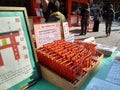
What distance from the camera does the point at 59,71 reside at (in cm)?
82

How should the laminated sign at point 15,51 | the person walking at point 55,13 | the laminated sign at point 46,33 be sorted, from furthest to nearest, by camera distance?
the person walking at point 55,13 < the laminated sign at point 46,33 < the laminated sign at point 15,51

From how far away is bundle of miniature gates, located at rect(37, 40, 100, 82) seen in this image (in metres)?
0.79

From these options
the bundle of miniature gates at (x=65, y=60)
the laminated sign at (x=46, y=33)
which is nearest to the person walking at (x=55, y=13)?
the laminated sign at (x=46, y=33)

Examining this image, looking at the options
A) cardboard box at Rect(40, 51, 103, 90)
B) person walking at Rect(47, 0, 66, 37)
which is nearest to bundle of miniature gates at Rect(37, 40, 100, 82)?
cardboard box at Rect(40, 51, 103, 90)

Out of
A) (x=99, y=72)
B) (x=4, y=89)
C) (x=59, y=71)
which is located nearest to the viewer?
(x=4, y=89)

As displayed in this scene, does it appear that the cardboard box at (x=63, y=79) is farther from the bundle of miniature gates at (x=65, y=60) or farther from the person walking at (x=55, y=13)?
the person walking at (x=55, y=13)

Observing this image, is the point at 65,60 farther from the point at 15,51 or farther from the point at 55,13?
the point at 55,13

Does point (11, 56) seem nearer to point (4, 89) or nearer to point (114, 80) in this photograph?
point (4, 89)

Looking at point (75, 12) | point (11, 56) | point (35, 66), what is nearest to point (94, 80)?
point (35, 66)

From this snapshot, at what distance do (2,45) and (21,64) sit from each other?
0.13 m

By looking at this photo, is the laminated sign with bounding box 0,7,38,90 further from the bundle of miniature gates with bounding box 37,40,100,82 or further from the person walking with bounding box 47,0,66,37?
the person walking with bounding box 47,0,66,37

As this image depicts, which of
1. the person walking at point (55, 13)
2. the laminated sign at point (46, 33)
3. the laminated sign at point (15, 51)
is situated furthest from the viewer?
the person walking at point (55, 13)

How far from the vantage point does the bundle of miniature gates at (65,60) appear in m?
0.79

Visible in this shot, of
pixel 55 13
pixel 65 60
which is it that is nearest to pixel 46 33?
pixel 65 60
